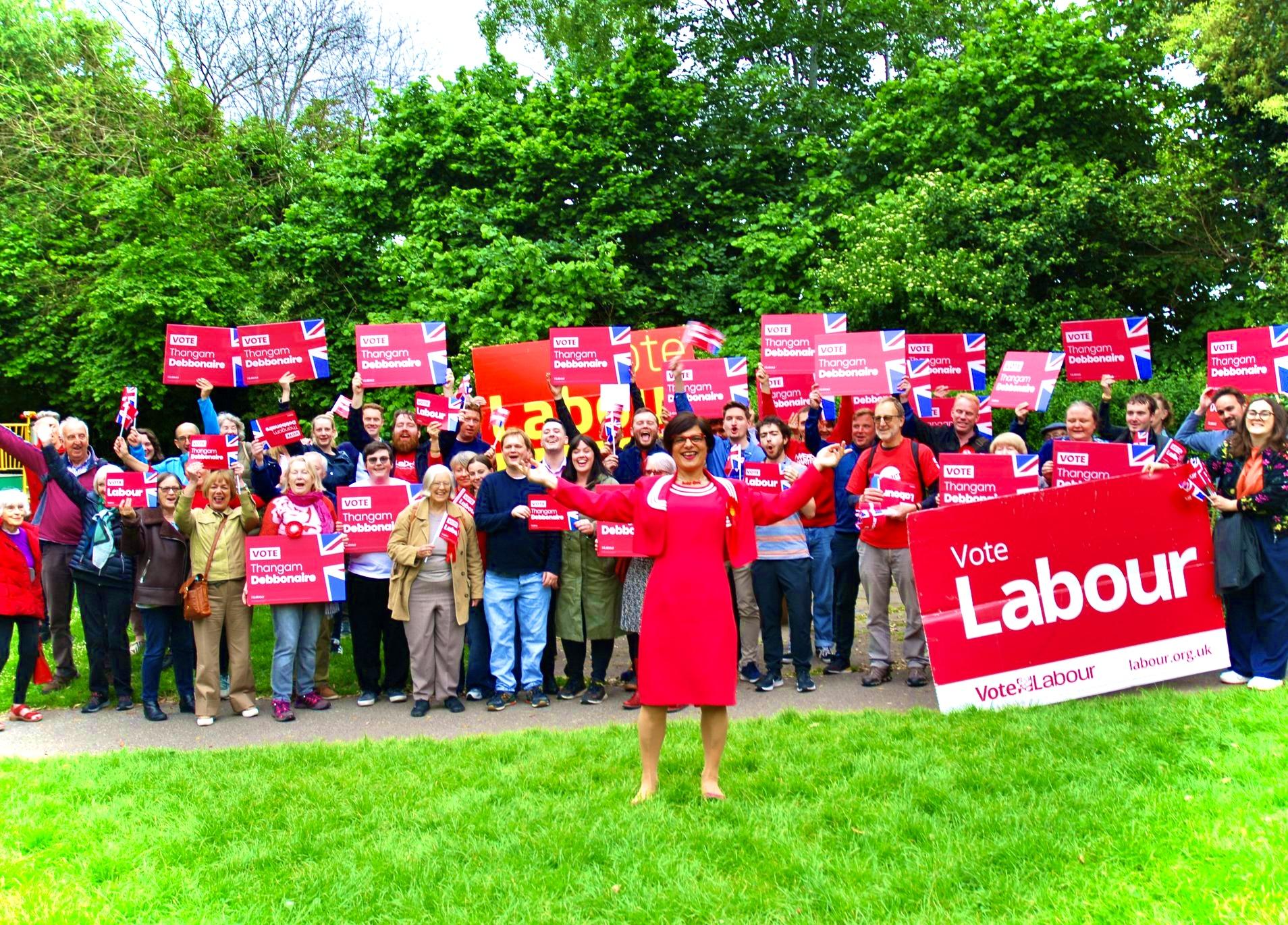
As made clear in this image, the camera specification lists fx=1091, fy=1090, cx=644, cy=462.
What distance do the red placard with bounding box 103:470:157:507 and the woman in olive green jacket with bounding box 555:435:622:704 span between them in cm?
333

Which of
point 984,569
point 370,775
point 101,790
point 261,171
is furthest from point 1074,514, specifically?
point 261,171

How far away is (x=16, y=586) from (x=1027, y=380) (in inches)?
353

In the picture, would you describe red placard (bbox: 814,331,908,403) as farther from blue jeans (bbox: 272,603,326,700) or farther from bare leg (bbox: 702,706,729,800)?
blue jeans (bbox: 272,603,326,700)

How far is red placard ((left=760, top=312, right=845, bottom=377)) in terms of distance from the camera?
36.4ft

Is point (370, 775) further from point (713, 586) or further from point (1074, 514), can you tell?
point (1074, 514)

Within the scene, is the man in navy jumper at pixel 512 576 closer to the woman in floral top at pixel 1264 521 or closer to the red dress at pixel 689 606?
the red dress at pixel 689 606

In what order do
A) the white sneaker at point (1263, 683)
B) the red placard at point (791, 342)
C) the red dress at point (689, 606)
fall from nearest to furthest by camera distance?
1. the red dress at point (689, 606)
2. the white sneaker at point (1263, 683)
3. the red placard at point (791, 342)

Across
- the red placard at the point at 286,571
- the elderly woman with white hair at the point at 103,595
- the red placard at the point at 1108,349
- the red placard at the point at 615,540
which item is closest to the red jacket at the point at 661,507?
the red placard at the point at 615,540

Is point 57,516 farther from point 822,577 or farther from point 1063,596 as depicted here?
point 1063,596

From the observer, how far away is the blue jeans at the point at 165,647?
8.57 metres

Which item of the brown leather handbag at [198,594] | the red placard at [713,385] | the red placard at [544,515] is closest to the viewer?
the brown leather handbag at [198,594]

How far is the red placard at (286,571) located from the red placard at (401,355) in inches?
118

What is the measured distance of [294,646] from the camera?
28.5 ft

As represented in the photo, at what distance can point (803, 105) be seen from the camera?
80.2 feet
